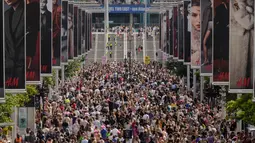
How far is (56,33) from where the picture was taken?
62188mm

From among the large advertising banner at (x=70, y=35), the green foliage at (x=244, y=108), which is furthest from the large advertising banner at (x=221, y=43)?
the large advertising banner at (x=70, y=35)

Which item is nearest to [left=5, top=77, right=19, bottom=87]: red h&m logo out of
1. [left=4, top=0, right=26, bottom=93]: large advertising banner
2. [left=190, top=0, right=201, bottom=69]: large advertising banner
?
[left=4, top=0, right=26, bottom=93]: large advertising banner

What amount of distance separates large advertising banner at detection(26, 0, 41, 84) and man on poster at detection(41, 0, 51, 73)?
6862mm

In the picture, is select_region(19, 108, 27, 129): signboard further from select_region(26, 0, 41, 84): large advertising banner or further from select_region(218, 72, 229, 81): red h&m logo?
select_region(218, 72, 229, 81): red h&m logo

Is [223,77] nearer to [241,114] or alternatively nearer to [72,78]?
[241,114]

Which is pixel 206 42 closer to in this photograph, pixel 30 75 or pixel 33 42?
pixel 33 42

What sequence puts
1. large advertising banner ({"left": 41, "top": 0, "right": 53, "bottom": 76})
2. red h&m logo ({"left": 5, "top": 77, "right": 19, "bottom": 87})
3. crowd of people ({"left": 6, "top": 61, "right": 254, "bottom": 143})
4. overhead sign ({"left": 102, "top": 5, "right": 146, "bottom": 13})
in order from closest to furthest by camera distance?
red h&m logo ({"left": 5, "top": 77, "right": 19, "bottom": 87}) → crowd of people ({"left": 6, "top": 61, "right": 254, "bottom": 143}) → large advertising banner ({"left": 41, "top": 0, "right": 53, "bottom": 76}) → overhead sign ({"left": 102, "top": 5, "right": 146, "bottom": 13})

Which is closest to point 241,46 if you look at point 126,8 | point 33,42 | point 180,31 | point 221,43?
point 221,43

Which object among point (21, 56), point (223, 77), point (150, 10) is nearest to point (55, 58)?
point (223, 77)

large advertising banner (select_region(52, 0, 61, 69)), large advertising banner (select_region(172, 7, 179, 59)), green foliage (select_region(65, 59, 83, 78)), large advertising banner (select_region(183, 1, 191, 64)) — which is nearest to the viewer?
large advertising banner (select_region(52, 0, 61, 69))

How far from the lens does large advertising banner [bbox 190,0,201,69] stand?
59.7 m

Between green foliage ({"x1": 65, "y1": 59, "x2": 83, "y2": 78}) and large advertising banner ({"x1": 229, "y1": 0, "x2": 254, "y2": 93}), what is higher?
large advertising banner ({"x1": 229, "y1": 0, "x2": 254, "y2": 93})

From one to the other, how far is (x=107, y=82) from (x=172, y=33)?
5545 millimetres

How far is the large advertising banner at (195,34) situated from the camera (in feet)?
196
